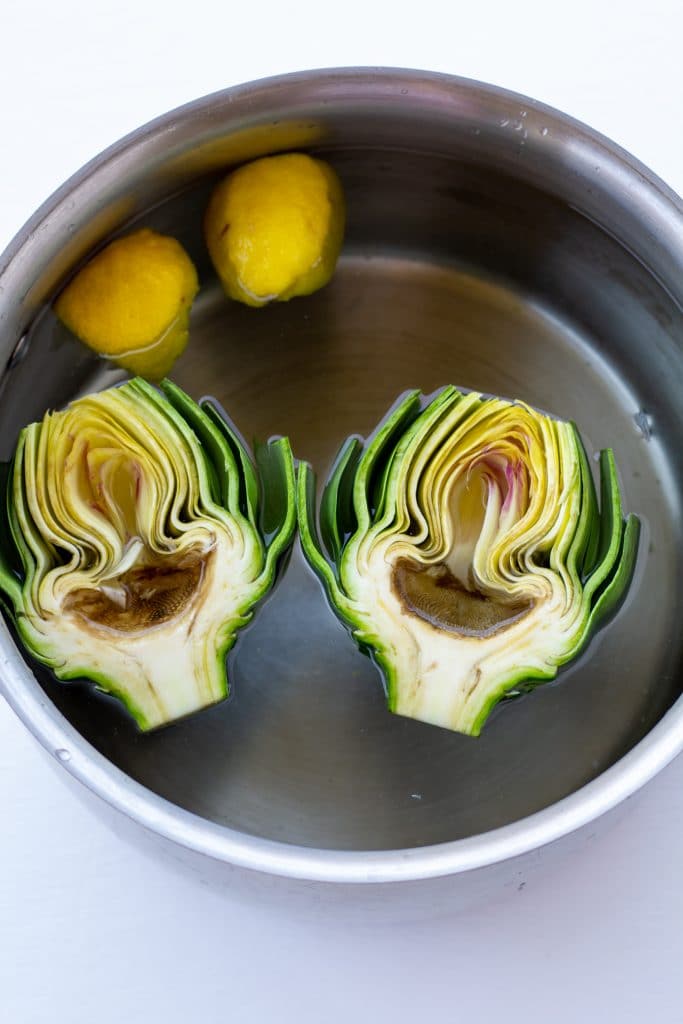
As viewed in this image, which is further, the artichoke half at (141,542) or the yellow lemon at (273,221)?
the yellow lemon at (273,221)

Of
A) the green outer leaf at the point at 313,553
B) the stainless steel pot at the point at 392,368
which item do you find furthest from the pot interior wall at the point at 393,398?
the green outer leaf at the point at 313,553

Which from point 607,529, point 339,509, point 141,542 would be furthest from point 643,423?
point 141,542

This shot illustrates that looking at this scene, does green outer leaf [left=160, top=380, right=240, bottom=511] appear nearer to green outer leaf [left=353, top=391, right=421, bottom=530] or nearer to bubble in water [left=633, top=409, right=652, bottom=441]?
green outer leaf [left=353, top=391, right=421, bottom=530]

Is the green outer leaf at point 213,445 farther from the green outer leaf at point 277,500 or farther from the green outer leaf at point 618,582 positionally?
the green outer leaf at point 618,582

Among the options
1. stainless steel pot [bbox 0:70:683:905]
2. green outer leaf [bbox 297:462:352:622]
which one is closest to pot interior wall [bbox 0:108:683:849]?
stainless steel pot [bbox 0:70:683:905]

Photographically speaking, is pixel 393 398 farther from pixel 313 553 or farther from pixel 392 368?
pixel 313 553

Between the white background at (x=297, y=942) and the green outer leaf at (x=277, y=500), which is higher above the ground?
the green outer leaf at (x=277, y=500)

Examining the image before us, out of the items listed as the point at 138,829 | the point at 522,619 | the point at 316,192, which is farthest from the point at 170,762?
the point at 316,192
